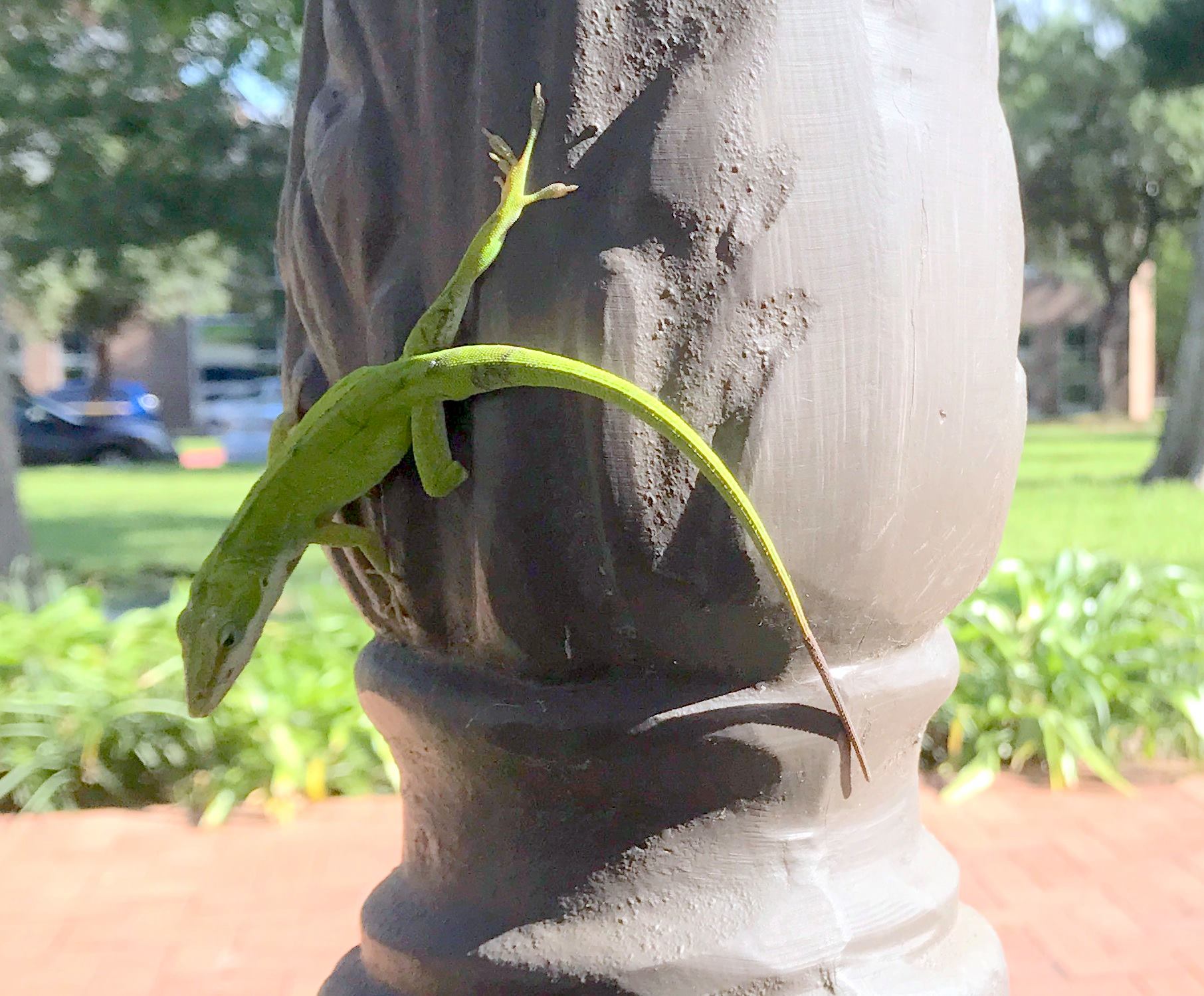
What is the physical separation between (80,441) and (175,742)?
18848 mm

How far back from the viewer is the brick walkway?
269cm

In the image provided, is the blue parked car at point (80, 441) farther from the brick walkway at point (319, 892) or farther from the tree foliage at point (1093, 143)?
the brick walkway at point (319, 892)

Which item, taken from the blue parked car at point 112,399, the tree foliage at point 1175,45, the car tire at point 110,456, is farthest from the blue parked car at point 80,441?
the tree foliage at point 1175,45

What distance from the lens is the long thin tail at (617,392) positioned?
3.65 ft

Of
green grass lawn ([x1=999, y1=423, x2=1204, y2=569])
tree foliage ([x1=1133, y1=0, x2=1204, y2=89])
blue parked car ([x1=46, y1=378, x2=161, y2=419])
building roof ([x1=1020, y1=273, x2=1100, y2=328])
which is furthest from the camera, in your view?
building roof ([x1=1020, y1=273, x2=1100, y2=328])

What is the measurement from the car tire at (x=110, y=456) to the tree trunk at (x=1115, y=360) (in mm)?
23336

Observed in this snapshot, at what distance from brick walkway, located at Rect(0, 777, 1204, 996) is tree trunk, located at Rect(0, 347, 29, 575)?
A: 3.49 metres

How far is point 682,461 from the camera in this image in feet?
3.77

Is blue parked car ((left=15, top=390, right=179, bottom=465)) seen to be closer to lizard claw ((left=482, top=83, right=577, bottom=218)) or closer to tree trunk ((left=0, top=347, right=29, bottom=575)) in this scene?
tree trunk ((left=0, top=347, right=29, bottom=575))

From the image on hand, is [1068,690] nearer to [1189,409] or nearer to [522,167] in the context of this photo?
[522,167]

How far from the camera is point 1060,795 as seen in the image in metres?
3.74

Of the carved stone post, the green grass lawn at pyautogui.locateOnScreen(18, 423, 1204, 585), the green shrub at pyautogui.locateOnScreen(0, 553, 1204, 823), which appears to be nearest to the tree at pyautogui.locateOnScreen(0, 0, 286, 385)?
the green grass lawn at pyautogui.locateOnScreen(18, 423, 1204, 585)

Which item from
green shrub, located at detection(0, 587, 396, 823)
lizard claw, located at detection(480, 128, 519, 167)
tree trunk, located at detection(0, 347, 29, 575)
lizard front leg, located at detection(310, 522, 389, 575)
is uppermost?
lizard claw, located at detection(480, 128, 519, 167)

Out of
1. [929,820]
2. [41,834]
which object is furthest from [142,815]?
[929,820]
